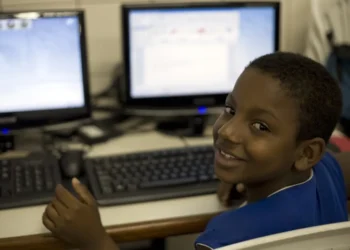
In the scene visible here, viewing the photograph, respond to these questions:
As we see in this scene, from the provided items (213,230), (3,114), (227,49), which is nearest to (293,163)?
(213,230)

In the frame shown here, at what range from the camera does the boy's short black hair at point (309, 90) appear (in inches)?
38.0

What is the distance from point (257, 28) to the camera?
1.73 meters

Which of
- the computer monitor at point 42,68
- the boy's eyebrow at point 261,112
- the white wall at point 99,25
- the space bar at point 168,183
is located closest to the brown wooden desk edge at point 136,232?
the space bar at point 168,183

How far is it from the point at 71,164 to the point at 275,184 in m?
0.58

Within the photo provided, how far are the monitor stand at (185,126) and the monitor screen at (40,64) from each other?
29cm

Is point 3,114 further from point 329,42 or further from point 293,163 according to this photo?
point 329,42

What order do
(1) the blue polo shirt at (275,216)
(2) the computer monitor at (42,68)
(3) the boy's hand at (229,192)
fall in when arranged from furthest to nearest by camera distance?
1. (2) the computer monitor at (42,68)
2. (3) the boy's hand at (229,192)
3. (1) the blue polo shirt at (275,216)

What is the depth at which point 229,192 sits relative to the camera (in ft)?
4.25

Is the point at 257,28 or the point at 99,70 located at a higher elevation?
the point at 257,28

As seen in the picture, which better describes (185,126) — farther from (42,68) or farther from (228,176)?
(228,176)

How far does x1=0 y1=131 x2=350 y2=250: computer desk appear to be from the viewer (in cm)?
117

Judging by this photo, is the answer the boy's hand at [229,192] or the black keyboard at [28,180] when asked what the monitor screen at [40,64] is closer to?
the black keyboard at [28,180]

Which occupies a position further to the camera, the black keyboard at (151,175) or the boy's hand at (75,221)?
the black keyboard at (151,175)

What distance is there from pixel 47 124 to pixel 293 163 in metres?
0.83
